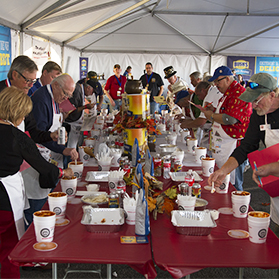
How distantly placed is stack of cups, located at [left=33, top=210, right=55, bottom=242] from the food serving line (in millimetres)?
55

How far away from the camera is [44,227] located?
1665mm

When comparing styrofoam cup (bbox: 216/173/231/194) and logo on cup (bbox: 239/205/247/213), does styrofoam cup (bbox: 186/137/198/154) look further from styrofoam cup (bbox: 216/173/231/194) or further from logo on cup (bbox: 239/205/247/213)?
logo on cup (bbox: 239/205/247/213)

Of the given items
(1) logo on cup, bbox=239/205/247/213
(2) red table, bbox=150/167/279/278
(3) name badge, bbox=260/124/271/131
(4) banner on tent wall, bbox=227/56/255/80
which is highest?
(4) banner on tent wall, bbox=227/56/255/80

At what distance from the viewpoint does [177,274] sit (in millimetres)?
1498

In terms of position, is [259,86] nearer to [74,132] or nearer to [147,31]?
[74,132]

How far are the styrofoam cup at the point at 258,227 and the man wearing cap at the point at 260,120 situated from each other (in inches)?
26.4

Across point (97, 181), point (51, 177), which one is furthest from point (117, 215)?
point (97, 181)

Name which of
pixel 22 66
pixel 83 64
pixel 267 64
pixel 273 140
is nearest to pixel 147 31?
pixel 83 64

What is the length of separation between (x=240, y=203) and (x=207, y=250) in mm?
501

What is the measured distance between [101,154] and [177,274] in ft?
5.61

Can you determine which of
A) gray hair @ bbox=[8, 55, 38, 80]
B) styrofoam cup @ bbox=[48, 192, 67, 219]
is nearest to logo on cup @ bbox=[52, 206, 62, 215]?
styrofoam cup @ bbox=[48, 192, 67, 219]

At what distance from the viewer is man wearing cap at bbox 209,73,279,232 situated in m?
2.23

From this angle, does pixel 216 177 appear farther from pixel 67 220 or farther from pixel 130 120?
pixel 130 120

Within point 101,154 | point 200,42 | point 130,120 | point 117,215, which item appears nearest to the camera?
point 117,215
